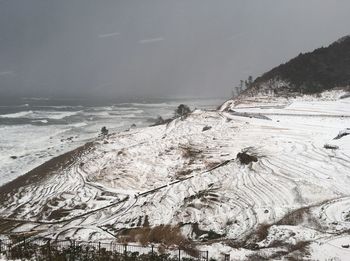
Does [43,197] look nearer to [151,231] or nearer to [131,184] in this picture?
[131,184]

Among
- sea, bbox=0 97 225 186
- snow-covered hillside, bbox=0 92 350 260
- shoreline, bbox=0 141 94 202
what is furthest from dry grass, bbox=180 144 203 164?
sea, bbox=0 97 225 186

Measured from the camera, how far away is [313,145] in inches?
1261

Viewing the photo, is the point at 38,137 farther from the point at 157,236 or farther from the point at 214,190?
the point at 157,236

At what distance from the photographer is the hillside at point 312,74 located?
63.8m

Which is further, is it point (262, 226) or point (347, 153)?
point (347, 153)

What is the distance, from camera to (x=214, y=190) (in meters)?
25.7

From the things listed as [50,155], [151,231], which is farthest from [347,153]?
[50,155]

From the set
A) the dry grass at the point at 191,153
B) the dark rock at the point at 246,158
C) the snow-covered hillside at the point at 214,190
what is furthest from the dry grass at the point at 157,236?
the dry grass at the point at 191,153

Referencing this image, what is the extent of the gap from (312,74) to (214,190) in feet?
161

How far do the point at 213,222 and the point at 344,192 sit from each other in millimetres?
7975

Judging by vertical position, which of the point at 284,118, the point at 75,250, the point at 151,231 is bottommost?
the point at 151,231

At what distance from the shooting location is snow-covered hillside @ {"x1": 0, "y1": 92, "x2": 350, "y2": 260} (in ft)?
63.9

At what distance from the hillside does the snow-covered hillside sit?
69.8 ft

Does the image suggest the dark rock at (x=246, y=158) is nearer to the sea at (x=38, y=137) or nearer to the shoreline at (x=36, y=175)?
the shoreline at (x=36, y=175)
